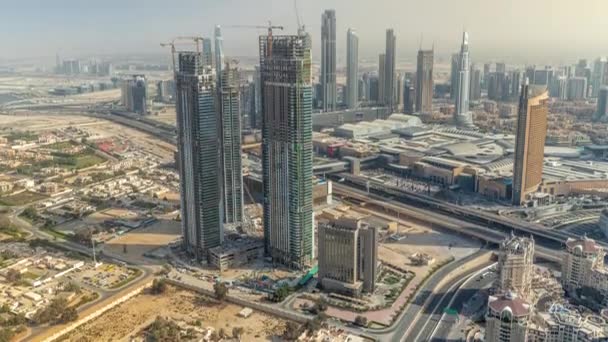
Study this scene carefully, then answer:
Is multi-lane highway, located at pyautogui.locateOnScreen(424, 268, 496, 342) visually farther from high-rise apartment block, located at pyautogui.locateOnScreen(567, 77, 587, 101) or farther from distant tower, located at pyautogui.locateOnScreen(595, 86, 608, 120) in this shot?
high-rise apartment block, located at pyautogui.locateOnScreen(567, 77, 587, 101)

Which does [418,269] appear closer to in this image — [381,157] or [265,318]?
[265,318]

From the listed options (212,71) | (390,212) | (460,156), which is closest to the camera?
(212,71)

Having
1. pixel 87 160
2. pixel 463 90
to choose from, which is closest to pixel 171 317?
pixel 87 160

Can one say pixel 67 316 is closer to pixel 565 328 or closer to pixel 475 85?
pixel 565 328

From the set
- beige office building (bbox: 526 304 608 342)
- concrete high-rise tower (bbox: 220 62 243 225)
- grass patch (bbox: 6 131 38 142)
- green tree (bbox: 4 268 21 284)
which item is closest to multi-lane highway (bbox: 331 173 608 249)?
beige office building (bbox: 526 304 608 342)

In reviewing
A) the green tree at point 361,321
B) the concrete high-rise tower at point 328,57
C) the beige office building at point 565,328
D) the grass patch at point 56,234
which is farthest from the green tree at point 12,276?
the concrete high-rise tower at point 328,57

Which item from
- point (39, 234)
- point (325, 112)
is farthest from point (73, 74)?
point (39, 234)
